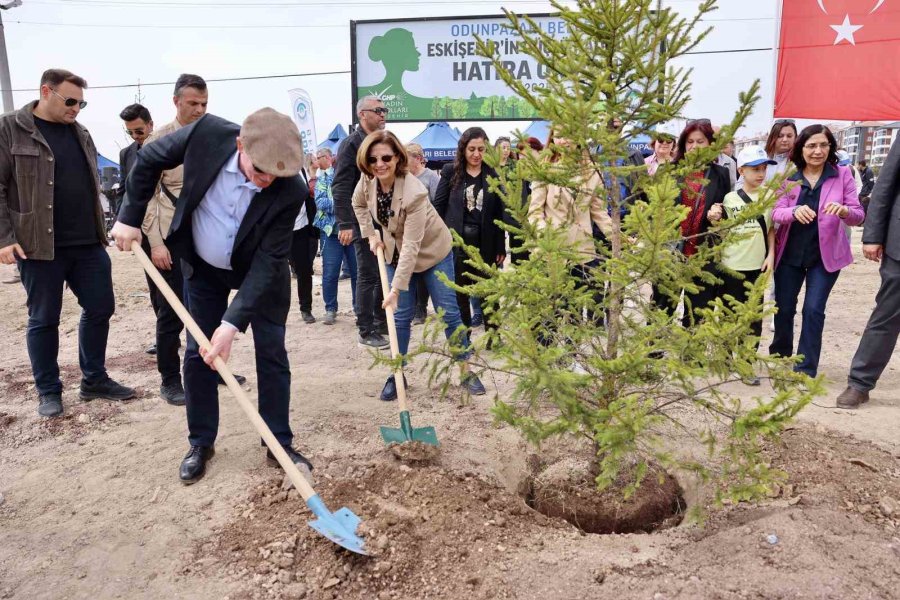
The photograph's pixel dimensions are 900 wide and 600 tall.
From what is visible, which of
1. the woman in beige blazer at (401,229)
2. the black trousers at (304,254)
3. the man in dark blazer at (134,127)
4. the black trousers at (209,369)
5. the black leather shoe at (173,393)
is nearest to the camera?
the black trousers at (209,369)

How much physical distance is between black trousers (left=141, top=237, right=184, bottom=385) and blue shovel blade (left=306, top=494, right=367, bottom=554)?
2269 mm

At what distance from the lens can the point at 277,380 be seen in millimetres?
3322

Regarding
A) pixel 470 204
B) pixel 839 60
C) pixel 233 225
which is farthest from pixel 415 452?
pixel 839 60

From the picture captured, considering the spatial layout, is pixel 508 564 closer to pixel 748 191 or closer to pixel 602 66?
pixel 602 66

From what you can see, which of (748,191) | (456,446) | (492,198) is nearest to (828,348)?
(748,191)

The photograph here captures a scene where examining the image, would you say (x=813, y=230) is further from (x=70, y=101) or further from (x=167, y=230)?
(x=70, y=101)

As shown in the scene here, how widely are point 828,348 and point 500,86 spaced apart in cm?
1079

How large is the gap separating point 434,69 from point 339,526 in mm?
13733

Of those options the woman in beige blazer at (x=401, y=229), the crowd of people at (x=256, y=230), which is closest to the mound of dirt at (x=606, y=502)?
the crowd of people at (x=256, y=230)

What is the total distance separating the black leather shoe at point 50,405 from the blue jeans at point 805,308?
5.06 metres

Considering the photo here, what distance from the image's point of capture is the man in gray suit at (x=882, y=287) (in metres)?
4.08

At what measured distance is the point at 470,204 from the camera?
573 cm

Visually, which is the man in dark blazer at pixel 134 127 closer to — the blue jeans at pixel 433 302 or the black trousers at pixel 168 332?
the black trousers at pixel 168 332

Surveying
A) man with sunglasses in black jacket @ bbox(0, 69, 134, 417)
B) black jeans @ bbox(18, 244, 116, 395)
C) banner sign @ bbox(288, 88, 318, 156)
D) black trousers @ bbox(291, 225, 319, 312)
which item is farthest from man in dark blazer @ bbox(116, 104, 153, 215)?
banner sign @ bbox(288, 88, 318, 156)
